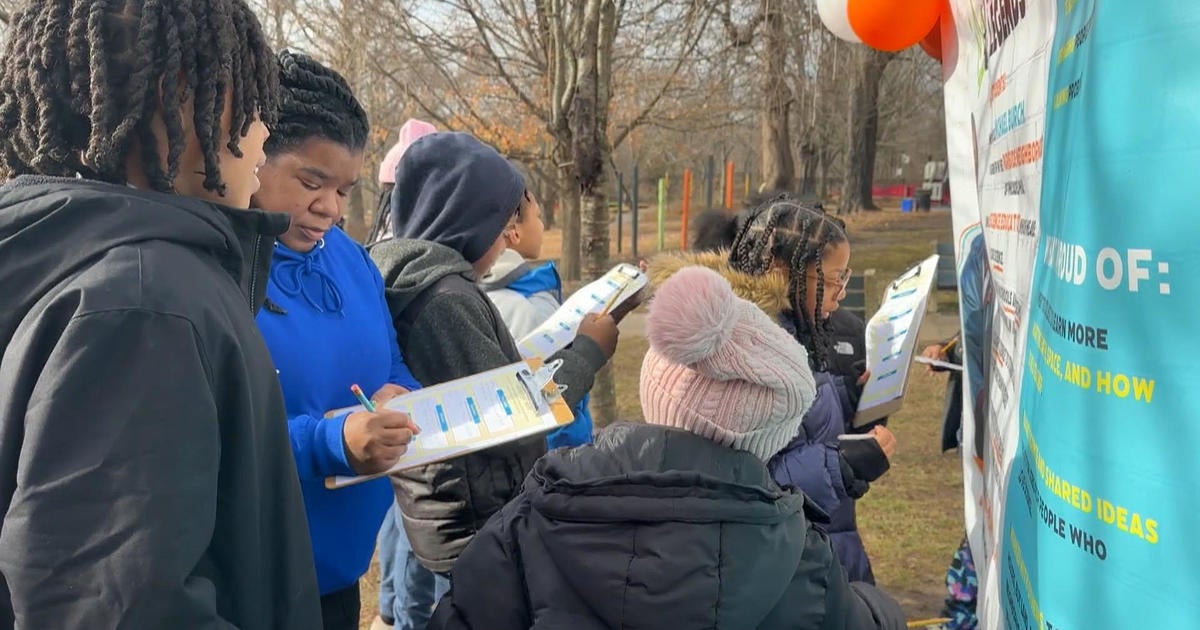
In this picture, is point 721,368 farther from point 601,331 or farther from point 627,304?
point 627,304

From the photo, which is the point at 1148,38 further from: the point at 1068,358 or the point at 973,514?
the point at 973,514

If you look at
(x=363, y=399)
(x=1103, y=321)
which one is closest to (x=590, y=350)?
(x=363, y=399)

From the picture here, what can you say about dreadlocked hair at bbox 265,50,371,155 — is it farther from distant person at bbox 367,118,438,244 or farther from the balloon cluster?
the balloon cluster

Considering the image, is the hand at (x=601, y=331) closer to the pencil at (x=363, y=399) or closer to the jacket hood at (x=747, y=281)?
the jacket hood at (x=747, y=281)

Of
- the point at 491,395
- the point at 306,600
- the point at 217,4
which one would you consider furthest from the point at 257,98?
the point at 491,395

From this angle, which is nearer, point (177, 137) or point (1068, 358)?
point (177, 137)

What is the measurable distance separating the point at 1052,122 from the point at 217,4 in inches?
51.0

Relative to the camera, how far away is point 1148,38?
1.04 metres

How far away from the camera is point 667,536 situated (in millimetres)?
1431

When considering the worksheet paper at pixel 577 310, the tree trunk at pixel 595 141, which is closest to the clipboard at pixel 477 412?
the worksheet paper at pixel 577 310

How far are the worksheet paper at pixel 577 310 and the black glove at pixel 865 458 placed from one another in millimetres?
836

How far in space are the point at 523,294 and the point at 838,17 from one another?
1.51 metres

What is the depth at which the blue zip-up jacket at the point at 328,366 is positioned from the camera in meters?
1.79

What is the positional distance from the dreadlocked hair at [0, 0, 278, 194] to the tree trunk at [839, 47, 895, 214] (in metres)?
17.6
